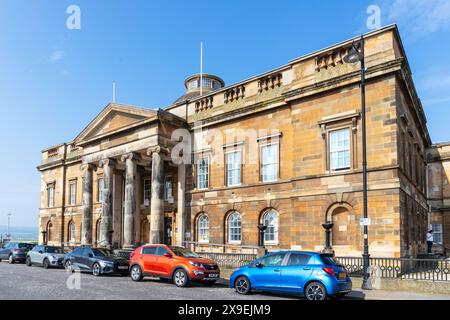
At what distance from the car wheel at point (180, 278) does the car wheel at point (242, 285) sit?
7.94 feet

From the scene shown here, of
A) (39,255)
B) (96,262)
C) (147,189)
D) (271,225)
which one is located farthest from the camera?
(147,189)

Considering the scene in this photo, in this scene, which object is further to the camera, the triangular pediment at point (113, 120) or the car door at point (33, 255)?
the triangular pediment at point (113, 120)

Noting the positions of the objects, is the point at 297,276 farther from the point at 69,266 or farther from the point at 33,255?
the point at 33,255

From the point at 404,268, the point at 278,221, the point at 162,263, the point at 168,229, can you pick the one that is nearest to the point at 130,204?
the point at 168,229

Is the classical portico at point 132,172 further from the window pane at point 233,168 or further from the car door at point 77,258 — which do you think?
the car door at point 77,258

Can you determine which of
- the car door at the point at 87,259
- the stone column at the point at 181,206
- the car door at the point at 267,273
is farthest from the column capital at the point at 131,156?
the car door at the point at 267,273

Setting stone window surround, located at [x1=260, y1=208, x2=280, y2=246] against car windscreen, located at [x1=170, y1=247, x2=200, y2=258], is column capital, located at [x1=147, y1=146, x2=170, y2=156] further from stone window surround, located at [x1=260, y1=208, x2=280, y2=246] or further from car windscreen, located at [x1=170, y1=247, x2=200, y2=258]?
car windscreen, located at [x1=170, y1=247, x2=200, y2=258]

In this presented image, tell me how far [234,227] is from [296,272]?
11738mm

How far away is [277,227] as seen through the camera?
22719mm

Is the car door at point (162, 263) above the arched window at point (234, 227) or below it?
below

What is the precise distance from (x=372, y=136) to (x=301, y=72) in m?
5.41

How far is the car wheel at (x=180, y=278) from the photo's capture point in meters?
A: 16.1

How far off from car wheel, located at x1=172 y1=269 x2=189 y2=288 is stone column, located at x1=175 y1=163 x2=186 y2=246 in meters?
10.1

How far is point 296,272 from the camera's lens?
13164 millimetres
